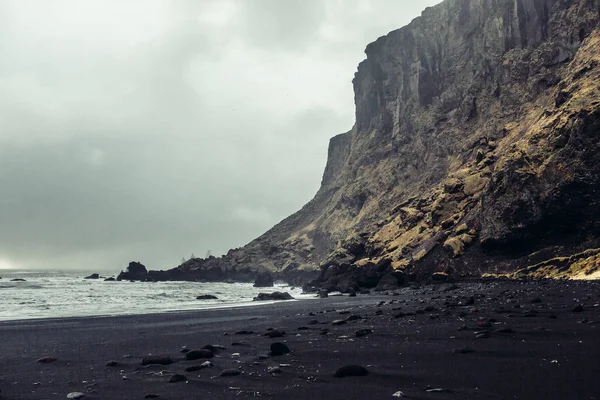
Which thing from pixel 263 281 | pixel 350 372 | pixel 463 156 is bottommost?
pixel 350 372

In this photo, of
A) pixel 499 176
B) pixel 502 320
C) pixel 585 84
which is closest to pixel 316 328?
pixel 502 320

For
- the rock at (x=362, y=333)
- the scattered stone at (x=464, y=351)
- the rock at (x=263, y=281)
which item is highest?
the rock at (x=263, y=281)

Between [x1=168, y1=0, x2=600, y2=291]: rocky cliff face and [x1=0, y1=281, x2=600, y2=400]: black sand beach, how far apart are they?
93.3 feet

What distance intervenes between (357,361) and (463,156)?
7560 centimetres

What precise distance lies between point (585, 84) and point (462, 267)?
25.6m

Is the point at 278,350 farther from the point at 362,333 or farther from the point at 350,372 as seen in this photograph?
the point at 362,333

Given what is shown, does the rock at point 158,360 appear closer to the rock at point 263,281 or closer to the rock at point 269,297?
the rock at point 269,297

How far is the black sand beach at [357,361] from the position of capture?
24.3 feet

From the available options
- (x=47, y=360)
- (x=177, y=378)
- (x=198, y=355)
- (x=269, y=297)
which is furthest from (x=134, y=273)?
(x=177, y=378)

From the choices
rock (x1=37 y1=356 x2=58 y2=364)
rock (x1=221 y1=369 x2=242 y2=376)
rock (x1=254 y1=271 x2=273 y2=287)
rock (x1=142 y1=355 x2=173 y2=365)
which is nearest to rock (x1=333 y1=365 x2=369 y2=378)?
rock (x1=221 y1=369 x2=242 y2=376)

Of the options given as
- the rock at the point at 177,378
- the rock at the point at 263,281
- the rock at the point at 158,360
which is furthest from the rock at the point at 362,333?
the rock at the point at 263,281

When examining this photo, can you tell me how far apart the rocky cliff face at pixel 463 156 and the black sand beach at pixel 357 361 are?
28.4 metres

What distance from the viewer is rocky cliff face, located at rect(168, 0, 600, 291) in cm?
4328

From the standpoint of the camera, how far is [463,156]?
3123 inches
